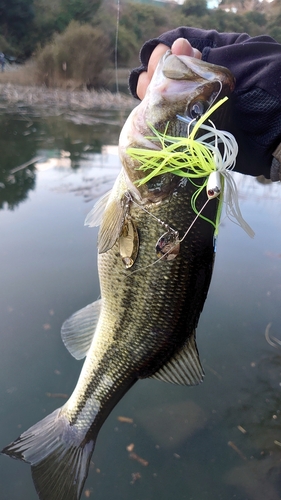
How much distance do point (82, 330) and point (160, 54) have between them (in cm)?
130

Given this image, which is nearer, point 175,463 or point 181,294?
point 181,294

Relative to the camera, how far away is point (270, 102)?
1611mm

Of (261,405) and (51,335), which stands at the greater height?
(51,335)

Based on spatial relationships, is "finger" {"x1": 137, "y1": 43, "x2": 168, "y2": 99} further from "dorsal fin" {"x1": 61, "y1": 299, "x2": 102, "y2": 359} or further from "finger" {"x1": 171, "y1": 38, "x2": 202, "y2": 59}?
"dorsal fin" {"x1": 61, "y1": 299, "x2": 102, "y2": 359}

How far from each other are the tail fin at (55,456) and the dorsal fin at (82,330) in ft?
1.00

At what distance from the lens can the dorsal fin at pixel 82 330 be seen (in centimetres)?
164

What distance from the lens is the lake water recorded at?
6.03 ft

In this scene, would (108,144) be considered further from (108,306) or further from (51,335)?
(108,306)

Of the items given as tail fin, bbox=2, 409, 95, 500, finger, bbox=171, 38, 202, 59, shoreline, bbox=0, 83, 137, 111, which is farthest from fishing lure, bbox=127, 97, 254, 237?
shoreline, bbox=0, 83, 137, 111

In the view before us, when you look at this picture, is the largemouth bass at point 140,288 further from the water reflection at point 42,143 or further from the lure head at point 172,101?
the water reflection at point 42,143

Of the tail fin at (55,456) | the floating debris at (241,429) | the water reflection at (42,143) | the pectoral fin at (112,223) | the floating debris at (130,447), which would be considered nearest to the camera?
the pectoral fin at (112,223)

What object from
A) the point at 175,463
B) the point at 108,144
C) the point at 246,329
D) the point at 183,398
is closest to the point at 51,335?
the point at 183,398

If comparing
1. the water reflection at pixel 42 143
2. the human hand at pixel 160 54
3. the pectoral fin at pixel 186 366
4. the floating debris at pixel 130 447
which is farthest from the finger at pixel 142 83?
the water reflection at pixel 42 143

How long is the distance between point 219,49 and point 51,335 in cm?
201
